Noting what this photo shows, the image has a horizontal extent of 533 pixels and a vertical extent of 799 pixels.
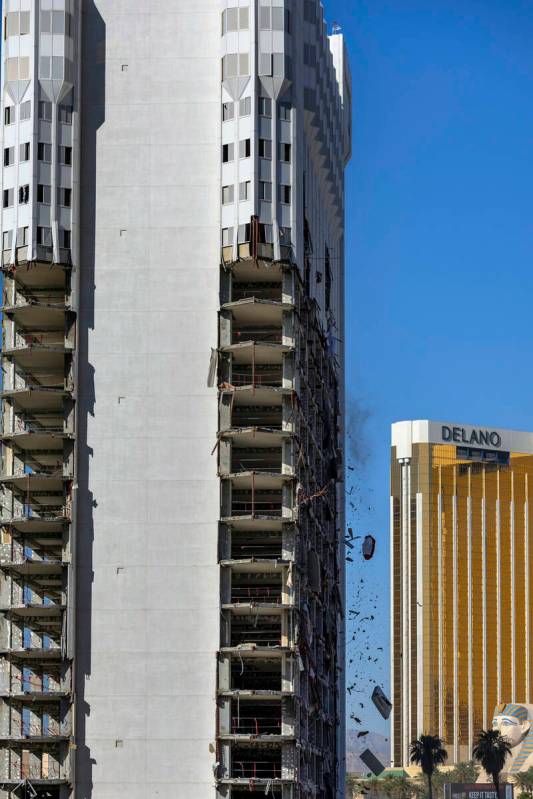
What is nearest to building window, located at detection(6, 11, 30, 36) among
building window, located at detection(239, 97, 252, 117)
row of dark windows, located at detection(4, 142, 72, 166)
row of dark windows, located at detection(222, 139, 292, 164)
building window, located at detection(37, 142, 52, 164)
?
row of dark windows, located at detection(4, 142, 72, 166)

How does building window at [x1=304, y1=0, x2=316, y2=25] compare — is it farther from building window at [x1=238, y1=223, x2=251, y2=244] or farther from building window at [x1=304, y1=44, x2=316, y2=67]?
building window at [x1=238, y1=223, x2=251, y2=244]

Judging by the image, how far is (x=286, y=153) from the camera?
12662 centimetres

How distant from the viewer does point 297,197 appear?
127562mm

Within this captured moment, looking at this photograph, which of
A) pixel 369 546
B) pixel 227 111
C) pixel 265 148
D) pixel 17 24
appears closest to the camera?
pixel 265 148

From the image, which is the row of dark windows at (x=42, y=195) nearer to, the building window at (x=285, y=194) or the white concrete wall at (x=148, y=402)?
the white concrete wall at (x=148, y=402)

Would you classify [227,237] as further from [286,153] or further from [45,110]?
[45,110]

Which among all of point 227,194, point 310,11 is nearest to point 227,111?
point 227,194

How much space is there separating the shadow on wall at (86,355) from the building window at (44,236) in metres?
2.73

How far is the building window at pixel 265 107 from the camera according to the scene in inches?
4985

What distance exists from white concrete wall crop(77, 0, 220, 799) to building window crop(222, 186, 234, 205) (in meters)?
1.19

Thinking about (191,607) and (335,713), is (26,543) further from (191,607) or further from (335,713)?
(335,713)

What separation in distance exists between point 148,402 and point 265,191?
18235mm

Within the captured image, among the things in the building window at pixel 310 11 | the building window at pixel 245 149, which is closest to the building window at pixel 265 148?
the building window at pixel 245 149

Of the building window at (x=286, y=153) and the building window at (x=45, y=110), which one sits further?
the building window at (x=45, y=110)
